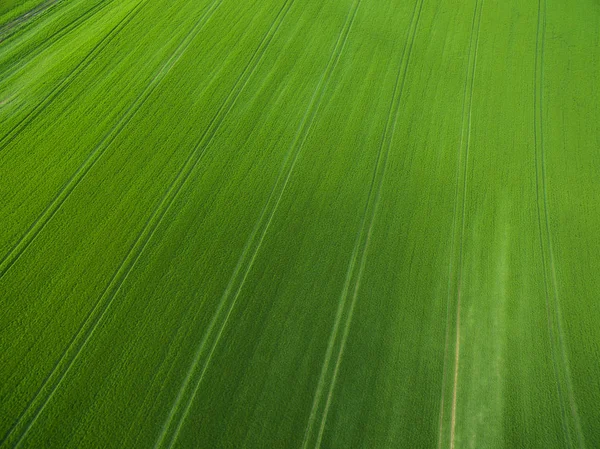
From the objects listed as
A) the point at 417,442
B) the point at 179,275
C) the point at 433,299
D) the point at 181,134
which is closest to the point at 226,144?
the point at 181,134


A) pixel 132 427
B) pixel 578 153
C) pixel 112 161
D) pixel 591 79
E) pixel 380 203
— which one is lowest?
pixel 132 427

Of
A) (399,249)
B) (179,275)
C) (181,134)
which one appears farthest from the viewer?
(181,134)

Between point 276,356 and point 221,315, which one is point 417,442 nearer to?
point 276,356

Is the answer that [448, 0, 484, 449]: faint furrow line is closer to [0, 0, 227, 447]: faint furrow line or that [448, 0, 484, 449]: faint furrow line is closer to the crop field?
the crop field

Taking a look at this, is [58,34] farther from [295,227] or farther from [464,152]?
[464,152]

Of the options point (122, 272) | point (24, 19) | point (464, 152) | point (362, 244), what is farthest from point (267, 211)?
point (24, 19)

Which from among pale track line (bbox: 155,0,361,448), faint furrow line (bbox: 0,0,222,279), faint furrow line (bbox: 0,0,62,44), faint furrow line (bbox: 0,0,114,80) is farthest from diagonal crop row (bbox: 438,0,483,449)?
faint furrow line (bbox: 0,0,62,44)
